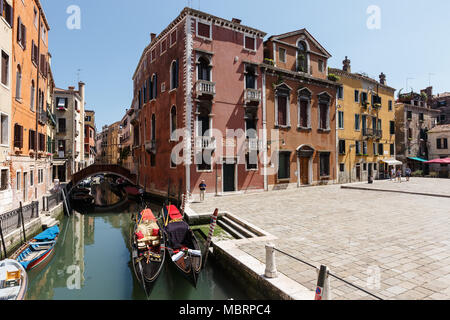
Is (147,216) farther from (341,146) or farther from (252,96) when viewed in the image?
(341,146)

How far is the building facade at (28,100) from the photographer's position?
12586 mm

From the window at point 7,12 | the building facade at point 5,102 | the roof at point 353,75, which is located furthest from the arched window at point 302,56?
the building facade at point 5,102

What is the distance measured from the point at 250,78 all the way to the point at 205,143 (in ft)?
22.1

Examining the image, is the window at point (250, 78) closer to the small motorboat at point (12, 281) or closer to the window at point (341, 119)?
the window at point (341, 119)

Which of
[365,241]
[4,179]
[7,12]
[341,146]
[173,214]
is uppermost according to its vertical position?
[7,12]

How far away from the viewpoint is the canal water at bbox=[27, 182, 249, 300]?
7.09 meters

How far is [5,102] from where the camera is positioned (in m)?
11.5

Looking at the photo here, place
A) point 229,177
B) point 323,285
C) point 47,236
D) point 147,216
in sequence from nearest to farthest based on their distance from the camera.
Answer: point 323,285 < point 47,236 < point 147,216 < point 229,177

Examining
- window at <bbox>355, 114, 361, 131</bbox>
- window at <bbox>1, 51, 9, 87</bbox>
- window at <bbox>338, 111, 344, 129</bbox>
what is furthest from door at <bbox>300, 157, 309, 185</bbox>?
window at <bbox>1, 51, 9, 87</bbox>

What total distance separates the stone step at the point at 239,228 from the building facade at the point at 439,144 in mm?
35878

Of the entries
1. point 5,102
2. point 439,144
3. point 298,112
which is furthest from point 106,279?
point 439,144

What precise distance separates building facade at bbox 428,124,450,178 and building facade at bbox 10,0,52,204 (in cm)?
4438

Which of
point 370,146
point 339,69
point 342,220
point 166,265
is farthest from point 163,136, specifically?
point 370,146
